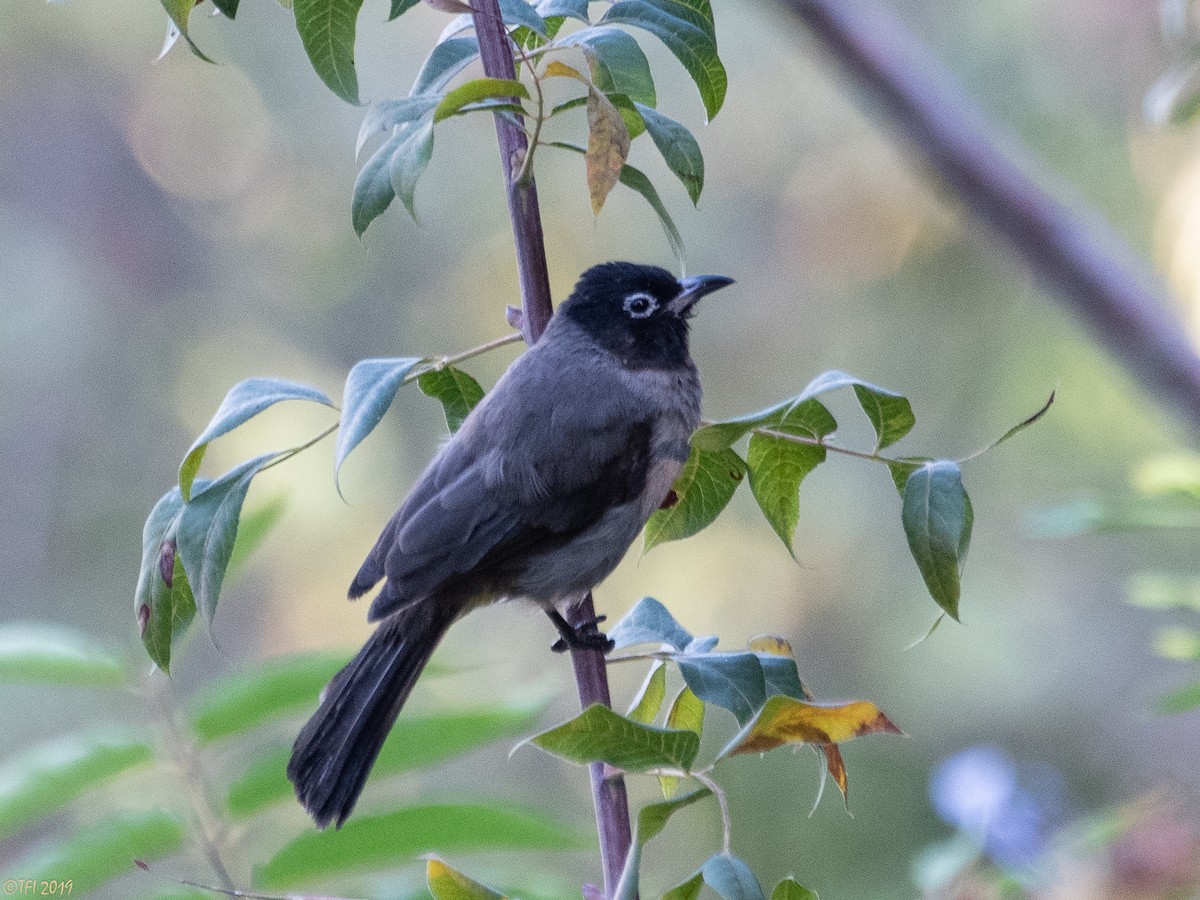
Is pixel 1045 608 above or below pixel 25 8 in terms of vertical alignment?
below

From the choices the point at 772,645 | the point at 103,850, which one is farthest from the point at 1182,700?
the point at 103,850

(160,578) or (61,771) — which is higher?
(160,578)

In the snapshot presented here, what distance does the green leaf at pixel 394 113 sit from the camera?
1634mm

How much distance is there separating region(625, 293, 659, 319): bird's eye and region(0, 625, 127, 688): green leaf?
4.91 ft

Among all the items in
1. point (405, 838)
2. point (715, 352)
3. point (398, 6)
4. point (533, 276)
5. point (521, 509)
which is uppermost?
point (398, 6)

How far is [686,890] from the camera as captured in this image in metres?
1.48

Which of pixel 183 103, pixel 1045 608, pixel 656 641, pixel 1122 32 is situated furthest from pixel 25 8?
pixel 656 641

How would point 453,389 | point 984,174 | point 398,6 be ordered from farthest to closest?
point 984,174
point 453,389
point 398,6

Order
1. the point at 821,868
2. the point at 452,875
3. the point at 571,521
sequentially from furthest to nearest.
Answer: the point at 821,868 → the point at 571,521 → the point at 452,875

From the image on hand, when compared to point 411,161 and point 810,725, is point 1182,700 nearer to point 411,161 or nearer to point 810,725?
point 810,725

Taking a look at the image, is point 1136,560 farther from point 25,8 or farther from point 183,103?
point 25,8

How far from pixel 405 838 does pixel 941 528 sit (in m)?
1.22

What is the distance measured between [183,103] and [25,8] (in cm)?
127

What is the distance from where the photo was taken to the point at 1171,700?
2.32m
